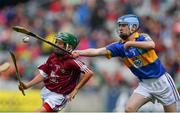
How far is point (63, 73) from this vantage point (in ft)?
42.5

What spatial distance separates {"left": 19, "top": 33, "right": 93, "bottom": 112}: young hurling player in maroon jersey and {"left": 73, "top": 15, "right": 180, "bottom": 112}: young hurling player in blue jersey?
21 cm

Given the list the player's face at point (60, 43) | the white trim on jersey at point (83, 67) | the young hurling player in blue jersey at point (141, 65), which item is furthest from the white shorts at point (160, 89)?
the player's face at point (60, 43)

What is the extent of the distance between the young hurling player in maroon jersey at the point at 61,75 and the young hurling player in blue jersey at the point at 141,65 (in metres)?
0.21

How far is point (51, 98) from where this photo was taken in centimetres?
1299

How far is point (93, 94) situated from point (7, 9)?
5.94 m

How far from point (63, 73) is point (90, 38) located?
7442 millimetres

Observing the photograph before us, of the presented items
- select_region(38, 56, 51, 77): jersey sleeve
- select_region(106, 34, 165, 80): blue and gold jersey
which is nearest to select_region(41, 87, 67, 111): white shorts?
select_region(38, 56, 51, 77): jersey sleeve

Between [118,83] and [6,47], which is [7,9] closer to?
[6,47]

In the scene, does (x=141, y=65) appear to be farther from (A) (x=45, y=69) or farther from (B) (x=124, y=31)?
(A) (x=45, y=69)

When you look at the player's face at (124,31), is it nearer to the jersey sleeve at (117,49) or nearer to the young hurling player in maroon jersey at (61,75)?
the jersey sleeve at (117,49)

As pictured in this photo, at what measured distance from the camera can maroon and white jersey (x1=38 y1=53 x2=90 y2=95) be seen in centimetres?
1293

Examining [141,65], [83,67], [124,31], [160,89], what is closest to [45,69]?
[83,67]

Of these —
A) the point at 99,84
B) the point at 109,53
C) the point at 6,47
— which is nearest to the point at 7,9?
the point at 6,47

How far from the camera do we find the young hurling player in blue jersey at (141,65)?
12.9m
